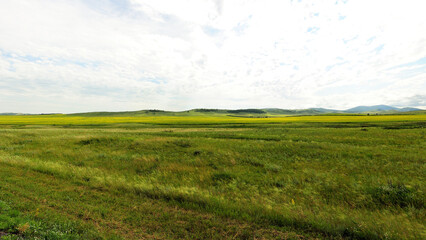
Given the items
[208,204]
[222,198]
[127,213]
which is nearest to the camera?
[127,213]

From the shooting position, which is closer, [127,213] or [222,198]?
[127,213]

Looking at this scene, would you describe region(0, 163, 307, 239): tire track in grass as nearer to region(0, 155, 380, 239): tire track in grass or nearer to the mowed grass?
the mowed grass

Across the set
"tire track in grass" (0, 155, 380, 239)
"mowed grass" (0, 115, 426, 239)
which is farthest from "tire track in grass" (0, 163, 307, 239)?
"tire track in grass" (0, 155, 380, 239)

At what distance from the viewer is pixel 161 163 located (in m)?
14.4

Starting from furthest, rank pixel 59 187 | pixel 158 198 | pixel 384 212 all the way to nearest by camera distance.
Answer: pixel 59 187
pixel 158 198
pixel 384 212

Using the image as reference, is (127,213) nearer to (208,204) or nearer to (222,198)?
(208,204)

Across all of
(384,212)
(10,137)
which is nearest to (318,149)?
(384,212)

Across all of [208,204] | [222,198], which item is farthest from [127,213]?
[222,198]

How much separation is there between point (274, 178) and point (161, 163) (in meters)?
8.93

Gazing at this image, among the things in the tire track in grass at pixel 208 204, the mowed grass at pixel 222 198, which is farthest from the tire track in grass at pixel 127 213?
the tire track in grass at pixel 208 204

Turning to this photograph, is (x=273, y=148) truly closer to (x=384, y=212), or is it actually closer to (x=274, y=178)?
(x=274, y=178)

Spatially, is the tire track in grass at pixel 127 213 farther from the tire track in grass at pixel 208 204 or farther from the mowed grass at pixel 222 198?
the tire track in grass at pixel 208 204

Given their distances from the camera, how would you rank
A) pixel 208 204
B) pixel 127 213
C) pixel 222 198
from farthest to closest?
pixel 222 198 → pixel 208 204 → pixel 127 213

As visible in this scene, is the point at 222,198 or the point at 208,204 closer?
the point at 208,204
